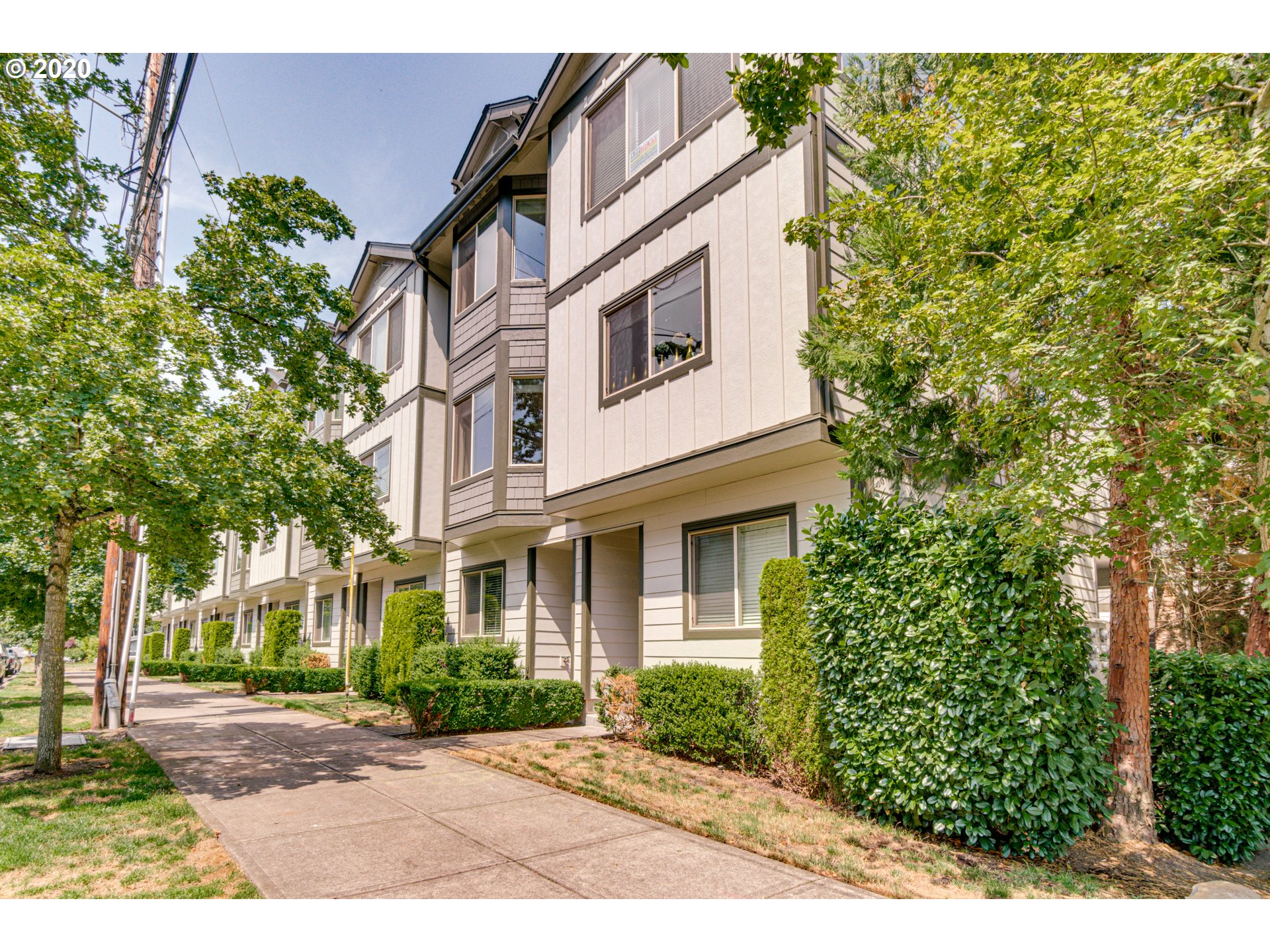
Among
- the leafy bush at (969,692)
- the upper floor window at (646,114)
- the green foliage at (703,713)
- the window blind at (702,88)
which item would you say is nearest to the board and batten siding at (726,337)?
the window blind at (702,88)

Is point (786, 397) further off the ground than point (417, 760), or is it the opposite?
point (786, 397)

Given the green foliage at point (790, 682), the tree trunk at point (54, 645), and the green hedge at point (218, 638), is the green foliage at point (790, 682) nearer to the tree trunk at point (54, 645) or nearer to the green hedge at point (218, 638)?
the tree trunk at point (54, 645)

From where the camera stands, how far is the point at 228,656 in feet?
101

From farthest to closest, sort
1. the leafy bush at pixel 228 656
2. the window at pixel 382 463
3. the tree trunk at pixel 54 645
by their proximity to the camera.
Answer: the leafy bush at pixel 228 656 < the window at pixel 382 463 < the tree trunk at pixel 54 645

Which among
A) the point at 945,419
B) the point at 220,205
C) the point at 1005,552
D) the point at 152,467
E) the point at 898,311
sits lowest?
the point at 1005,552

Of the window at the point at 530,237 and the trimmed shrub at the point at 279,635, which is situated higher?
the window at the point at 530,237

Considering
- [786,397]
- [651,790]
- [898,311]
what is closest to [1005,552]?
[898,311]

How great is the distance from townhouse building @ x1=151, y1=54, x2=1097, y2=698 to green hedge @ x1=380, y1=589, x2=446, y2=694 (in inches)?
16.1

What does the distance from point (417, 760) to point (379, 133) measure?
30.3 feet

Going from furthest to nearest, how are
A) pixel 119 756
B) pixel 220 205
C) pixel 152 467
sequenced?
pixel 220 205 → pixel 119 756 → pixel 152 467

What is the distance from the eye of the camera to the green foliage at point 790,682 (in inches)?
289

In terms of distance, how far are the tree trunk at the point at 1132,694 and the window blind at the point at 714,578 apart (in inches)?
173
